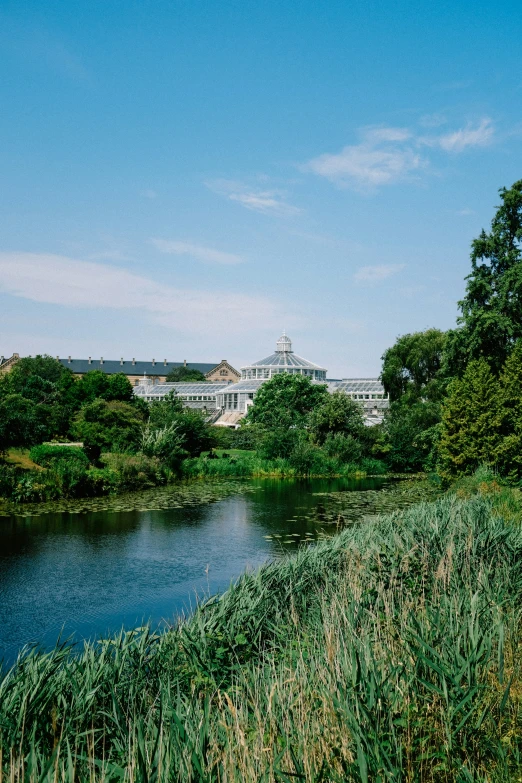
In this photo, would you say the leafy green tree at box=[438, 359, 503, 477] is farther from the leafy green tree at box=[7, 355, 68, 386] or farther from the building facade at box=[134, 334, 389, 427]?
the leafy green tree at box=[7, 355, 68, 386]

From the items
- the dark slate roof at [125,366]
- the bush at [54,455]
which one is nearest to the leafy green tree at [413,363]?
the bush at [54,455]

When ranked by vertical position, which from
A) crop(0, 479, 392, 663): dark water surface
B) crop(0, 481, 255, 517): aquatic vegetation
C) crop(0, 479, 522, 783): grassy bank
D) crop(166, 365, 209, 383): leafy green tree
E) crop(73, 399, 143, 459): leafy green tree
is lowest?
crop(0, 479, 392, 663): dark water surface

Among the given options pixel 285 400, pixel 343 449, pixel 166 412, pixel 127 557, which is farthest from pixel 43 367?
pixel 127 557

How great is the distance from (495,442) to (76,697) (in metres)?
19.3

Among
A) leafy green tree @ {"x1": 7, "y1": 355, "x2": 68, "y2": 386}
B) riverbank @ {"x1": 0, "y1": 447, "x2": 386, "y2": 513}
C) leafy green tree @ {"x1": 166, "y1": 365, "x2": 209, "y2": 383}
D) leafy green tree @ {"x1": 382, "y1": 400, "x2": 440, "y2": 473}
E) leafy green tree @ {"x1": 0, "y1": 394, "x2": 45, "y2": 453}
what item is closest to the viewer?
leafy green tree @ {"x1": 0, "y1": 394, "x2": 45, "y2": 453}

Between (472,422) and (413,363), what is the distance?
1722 centimetres

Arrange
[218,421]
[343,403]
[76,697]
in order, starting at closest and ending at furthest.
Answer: [76,697], [343,403], [218,421]

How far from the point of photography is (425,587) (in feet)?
22.8

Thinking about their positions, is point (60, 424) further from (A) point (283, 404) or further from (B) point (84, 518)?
(B) point (84, 518)

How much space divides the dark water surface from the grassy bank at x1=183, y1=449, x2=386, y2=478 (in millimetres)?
7120

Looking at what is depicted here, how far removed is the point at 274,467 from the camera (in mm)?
30297

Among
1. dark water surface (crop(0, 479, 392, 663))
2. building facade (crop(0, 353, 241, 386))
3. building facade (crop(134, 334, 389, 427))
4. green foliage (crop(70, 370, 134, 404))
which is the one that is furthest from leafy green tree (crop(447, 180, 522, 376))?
building facade (crop(0, 353, 241, 386))

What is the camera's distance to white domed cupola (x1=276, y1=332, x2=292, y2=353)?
199 feet

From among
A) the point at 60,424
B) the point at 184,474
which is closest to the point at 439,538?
the point at 184,474
